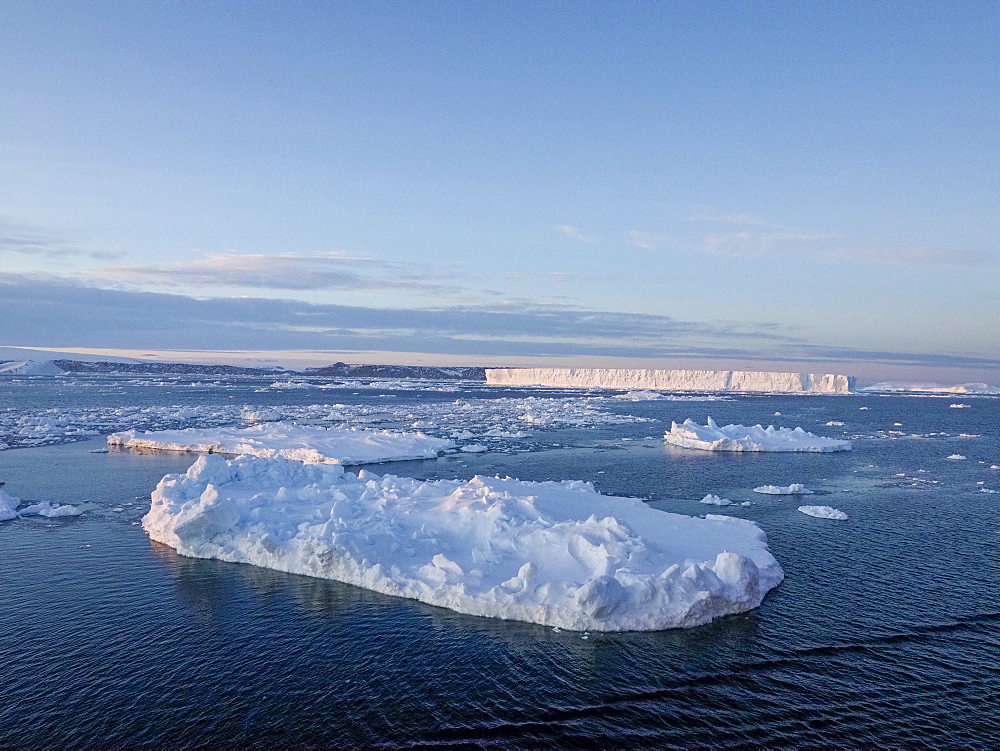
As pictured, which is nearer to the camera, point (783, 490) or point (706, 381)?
point (783, 490)

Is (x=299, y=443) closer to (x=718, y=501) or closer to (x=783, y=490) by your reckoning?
(x=718, y=501)

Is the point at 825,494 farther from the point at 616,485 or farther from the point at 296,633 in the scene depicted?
the point at 296,633

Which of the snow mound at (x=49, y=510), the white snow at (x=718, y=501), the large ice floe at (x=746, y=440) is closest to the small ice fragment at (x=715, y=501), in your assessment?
the white snow at (x=718, y=501)

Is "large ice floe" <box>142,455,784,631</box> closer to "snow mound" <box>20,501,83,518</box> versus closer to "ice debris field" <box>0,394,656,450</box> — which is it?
"snow mound" <box>20,501,83,518</box>

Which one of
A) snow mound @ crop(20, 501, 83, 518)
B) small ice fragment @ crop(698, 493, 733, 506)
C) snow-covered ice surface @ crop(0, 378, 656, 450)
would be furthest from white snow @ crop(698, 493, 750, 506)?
snow mound @ crop(20, 501, 83, 518)

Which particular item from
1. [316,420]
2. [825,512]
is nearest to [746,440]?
[825,512]

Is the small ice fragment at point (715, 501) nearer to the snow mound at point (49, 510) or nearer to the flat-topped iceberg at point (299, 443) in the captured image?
the flat-topped iceberg at point (299, 443)
